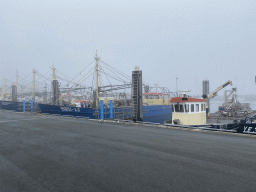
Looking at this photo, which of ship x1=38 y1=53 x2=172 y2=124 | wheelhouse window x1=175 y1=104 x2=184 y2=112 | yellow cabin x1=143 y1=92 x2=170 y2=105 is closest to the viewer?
wheelhouse window x1=175 y1=104 x2=184 y2=112

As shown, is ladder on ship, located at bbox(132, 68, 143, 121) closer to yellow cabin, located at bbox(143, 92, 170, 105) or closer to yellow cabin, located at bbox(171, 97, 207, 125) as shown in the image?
yellow cabin, located at bbox(171, 97, 207, 125)

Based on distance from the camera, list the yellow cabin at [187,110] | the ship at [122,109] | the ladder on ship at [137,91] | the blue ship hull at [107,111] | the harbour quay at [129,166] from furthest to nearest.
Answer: the blue ship hull at [107,111], the ship at [122,109], the ladder on ship at [137,91], the yellow cabin at [187,110], the harbour quay at [129,166]

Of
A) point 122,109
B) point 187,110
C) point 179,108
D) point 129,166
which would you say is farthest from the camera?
point 122,109

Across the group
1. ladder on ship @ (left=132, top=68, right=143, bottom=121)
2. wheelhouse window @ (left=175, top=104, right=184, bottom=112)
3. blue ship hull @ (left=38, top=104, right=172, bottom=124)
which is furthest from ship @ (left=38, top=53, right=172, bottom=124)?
wheelhouse window @ (left=175, top=104, right=184, bottom=112)

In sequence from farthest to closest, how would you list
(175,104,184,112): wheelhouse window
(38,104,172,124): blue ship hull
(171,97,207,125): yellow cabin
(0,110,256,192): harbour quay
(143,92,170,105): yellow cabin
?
1. (143,92,170,105): yellow cabin
2. (38,104,172,124): blue ship hull
3. (175,104,184,112): wheelhouse window
4. (171,97,207,125): yellow cabin
5. (0,110,256,192): harbour quay

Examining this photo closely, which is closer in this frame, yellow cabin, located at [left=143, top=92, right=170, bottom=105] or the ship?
the ship

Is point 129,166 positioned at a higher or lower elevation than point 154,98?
lower

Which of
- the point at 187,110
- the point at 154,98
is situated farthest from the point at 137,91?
the point at 154,98

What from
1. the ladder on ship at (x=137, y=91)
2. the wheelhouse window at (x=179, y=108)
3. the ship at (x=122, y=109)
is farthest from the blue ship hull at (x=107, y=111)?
the wheelhouse window at (x=179, y=108)

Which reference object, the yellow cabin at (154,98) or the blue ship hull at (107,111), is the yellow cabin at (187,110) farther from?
the yellow cabin at (154,98)

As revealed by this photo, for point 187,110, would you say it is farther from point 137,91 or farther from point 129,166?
point 129,166

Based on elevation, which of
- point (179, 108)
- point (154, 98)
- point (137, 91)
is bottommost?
point (179, 108)

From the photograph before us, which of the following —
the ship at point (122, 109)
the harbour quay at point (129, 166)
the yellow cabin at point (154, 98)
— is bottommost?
the harbour quay at point (129, 166)

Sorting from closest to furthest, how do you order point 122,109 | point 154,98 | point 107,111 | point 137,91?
point 137,91 → point 122,109 → point 107,111 → point 154,98
